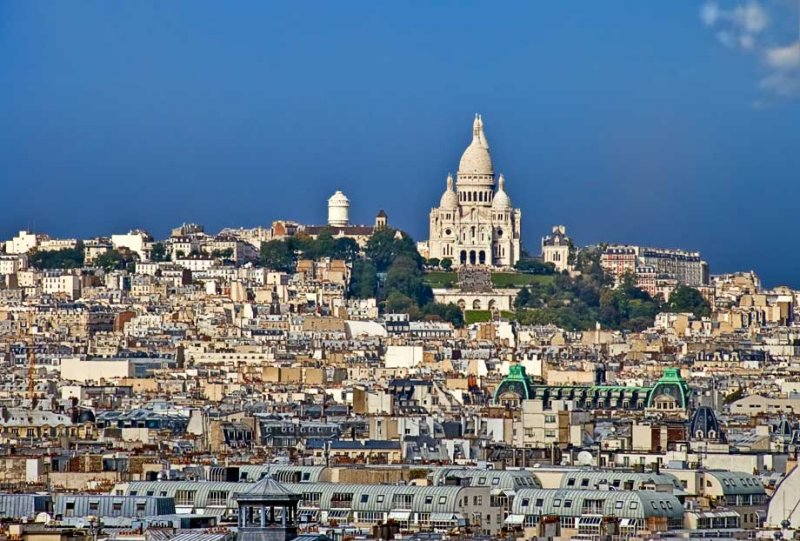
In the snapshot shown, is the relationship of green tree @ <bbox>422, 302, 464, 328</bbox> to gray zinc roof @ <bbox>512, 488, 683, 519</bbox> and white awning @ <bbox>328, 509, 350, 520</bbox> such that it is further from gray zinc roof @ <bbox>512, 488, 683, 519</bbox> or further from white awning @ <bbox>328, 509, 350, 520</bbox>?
white awning @ <bbox>328, 509, 350, 520</bbox>

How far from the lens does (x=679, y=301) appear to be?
15650cm

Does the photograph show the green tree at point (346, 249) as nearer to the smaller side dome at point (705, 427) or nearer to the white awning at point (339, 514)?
the smaller side dome at point (705, 427)

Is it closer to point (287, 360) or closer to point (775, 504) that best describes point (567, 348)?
point (287, 360)

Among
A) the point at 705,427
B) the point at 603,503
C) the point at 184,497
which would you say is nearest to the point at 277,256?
the point at 705,427

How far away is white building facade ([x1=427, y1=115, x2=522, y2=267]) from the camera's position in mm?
168250

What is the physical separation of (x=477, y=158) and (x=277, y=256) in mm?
15002

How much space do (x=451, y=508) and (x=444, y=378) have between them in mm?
57847

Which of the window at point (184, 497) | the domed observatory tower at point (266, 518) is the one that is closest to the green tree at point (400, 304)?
the window at point (184, 497)

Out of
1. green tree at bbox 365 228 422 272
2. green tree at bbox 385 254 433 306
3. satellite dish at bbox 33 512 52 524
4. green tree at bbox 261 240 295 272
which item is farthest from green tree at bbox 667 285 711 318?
satellite dish at bbox 33 512 52 524

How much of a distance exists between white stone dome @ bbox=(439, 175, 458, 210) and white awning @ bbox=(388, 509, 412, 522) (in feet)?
431

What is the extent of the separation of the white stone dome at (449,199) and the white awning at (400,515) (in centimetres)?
13136

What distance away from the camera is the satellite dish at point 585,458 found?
172ft

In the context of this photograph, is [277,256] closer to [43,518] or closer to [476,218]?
[476,218]

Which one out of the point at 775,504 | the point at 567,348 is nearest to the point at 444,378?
the point at 567,348
